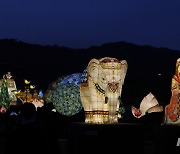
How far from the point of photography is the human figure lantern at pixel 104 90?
1312 centimetres

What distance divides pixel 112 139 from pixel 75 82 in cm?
1173

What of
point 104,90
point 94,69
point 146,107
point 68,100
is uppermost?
point 94,69

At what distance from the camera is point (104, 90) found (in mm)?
13211

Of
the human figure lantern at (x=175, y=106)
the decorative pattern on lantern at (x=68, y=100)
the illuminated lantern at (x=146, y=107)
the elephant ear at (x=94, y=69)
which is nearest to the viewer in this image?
the human figure lantern at (x=175, y=106)

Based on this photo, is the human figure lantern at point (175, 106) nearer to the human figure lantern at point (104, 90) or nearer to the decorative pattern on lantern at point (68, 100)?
the human figure lantern at point (104, 90)

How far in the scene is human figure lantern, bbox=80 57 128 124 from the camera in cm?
1312

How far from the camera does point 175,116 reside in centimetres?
1261

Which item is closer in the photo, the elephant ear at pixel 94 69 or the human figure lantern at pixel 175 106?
the human figure lantern at pixel 175 106

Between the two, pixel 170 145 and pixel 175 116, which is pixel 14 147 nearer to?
pixel 170 145

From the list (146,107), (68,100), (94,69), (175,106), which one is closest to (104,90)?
(94,69)

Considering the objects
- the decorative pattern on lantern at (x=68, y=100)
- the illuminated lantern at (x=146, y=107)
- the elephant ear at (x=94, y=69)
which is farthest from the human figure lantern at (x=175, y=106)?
the illuminated lantern at (x=146, y=107)

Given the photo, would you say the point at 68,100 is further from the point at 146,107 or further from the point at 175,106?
the point at 175,106

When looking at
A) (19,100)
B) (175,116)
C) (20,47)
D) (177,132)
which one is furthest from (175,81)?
(20,47)

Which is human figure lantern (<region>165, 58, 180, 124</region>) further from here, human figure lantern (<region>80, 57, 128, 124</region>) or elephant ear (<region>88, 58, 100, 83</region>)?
elephant ear (<region>88, 58, 100, 83</region>)
